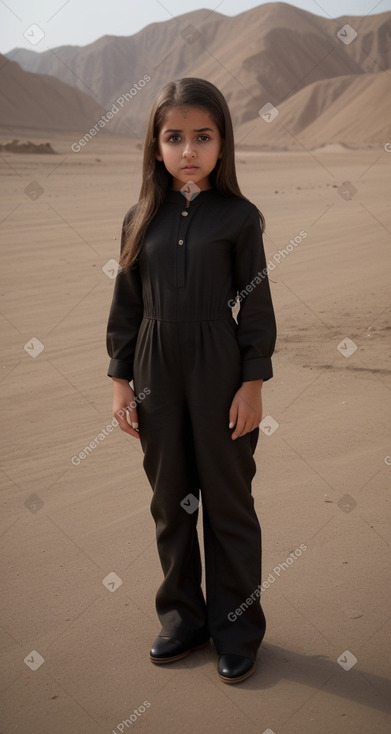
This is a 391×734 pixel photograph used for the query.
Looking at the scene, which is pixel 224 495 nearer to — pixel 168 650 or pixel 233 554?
pixel 233 554

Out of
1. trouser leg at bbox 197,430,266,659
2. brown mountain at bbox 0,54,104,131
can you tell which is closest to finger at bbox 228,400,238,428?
trouser leg at bbox 197,430,266,659

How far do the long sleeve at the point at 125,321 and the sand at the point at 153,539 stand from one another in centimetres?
93

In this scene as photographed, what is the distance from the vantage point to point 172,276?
7.27ft

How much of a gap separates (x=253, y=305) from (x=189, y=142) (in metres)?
0.49

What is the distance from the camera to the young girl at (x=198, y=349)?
7.21 feet

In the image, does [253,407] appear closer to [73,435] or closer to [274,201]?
[73,435]

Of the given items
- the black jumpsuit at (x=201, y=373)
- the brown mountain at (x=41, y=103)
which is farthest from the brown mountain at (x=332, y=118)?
the black jumpsuit at (x=201, y=373)

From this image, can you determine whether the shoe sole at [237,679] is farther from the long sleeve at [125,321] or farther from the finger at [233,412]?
the long sleeve at [125,321]

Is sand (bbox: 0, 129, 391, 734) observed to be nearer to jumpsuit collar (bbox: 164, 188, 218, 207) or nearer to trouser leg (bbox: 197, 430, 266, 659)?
trouser leg (bbox: 197, 430, 266, 659)

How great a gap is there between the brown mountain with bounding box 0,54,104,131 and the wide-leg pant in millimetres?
49165

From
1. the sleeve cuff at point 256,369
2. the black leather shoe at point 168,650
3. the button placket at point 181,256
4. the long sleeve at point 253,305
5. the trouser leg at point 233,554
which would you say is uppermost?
the button placket at point 181,256

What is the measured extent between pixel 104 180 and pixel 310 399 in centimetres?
1419

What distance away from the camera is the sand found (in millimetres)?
2279

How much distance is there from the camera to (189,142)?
2.18m
